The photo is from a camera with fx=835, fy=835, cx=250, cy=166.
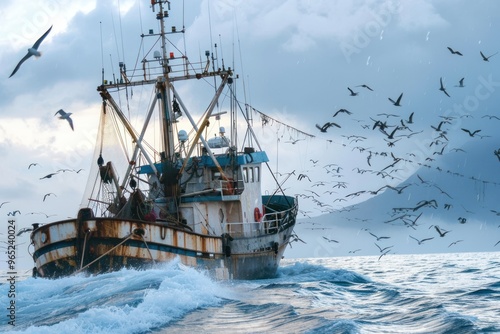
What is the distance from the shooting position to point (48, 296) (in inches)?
1207

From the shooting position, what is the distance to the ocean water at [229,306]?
23.3 m

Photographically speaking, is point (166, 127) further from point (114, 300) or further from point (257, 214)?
point (114, 300)

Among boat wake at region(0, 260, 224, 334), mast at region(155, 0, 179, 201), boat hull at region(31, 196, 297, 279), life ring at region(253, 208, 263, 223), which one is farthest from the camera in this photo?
life ring at region(253, 208, 263, 223)

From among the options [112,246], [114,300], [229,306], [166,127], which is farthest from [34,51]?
[166,127]

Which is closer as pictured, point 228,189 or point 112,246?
point 112,246

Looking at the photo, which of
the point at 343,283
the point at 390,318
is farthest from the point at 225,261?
the point at 390,318

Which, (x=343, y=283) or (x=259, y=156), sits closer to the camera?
(x=343, y=283)

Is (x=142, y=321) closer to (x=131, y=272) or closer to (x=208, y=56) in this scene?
(x=131, y=272)

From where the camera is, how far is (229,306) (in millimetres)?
27906

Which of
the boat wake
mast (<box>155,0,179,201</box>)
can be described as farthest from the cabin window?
the boat wake

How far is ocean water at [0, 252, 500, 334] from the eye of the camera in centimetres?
2333

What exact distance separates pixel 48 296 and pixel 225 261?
1014 centimetres

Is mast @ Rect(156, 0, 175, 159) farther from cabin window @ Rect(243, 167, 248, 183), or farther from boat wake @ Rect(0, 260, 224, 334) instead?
boat wake @ Rect(0, 260, 224, 334)

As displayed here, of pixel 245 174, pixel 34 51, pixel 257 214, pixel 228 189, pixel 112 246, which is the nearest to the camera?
pixel 34 51
